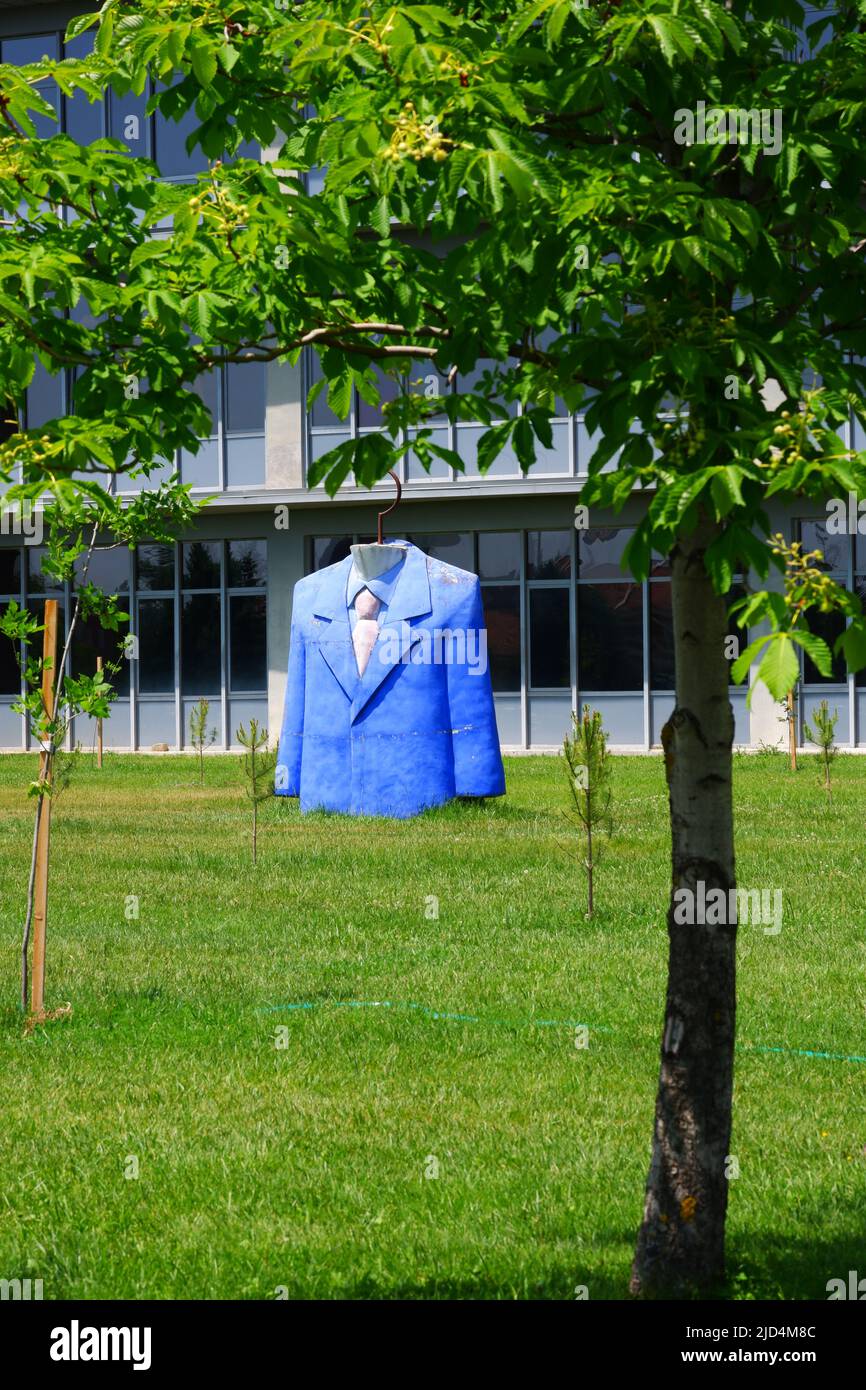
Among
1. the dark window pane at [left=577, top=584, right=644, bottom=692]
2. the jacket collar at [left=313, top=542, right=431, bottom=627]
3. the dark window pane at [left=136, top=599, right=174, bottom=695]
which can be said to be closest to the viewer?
the jacket collar at [left=313, top=542, right=431, bottom=627]

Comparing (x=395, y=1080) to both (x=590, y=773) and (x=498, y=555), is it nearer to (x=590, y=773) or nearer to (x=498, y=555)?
(x=590, y=773)

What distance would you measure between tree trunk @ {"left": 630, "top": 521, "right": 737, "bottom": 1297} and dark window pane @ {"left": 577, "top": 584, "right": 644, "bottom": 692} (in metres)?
23.3

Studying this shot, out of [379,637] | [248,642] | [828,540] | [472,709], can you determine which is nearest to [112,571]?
[248,642]

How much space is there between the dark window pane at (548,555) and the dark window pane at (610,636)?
49cm

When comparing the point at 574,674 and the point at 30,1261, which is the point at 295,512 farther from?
the point at 30,1261

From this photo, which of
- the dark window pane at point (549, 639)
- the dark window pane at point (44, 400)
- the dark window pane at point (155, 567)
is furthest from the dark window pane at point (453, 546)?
the dark window pane at point (44, 400)

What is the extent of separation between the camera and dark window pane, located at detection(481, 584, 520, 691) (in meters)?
28.1

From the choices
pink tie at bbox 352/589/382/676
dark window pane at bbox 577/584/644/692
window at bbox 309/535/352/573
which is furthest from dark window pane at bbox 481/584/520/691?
pink tie at bbox 352/589/382/676

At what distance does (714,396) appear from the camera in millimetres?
3283

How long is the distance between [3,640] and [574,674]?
12.1m

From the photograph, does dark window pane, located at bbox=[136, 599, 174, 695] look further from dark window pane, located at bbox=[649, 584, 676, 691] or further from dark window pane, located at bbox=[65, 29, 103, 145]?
dark window pane, located at bbox=[649, 584, 676, 691]

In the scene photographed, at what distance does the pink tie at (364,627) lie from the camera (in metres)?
17.3

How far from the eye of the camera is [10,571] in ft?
101

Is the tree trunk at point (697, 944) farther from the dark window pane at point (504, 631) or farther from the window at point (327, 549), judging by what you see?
the window at point (327, 549)
